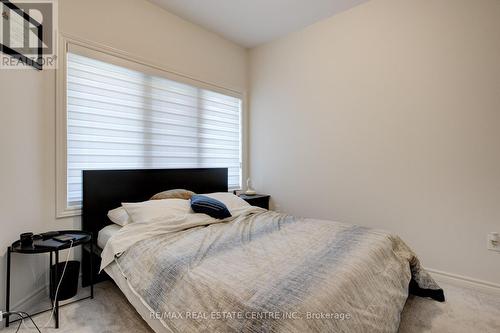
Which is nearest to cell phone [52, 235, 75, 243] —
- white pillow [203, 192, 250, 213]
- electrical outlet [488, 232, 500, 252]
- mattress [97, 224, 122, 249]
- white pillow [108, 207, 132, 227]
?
mattress [97, 224, 122, 249]

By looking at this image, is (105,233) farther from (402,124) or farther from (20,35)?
(402,124)

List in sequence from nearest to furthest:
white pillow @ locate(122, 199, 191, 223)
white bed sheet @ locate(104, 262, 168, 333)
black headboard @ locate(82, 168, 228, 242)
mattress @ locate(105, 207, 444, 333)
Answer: mattress @ locate(105, 207, 444, 333) < white bed sheet @ locate(104, 262, 168, 333) < white pillow @ locate(122, 199, 191, 223) < black headboard @ locate(82, 168, 228, 242)

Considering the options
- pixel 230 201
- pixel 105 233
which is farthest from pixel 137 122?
pixel 230 201

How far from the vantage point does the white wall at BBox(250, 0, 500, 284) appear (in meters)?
2.17

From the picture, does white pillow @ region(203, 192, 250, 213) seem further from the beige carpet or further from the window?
the beige carpet

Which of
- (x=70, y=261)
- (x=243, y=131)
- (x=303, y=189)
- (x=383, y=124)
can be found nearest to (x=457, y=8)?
(x=383, y=124)

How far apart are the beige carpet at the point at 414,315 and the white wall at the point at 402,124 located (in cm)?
39

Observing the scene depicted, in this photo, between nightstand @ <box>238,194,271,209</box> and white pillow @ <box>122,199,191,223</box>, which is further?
nightstand @ <box>238,194,271,209</box>

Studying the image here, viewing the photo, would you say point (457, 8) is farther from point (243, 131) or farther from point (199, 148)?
point (199, 148)

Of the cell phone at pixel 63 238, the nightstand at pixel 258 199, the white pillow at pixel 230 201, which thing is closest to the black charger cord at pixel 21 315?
the cell phone at pixel 63 238

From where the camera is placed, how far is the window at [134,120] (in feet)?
7.54

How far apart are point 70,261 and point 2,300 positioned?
0.46 metres

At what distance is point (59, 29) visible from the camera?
2.14 meters

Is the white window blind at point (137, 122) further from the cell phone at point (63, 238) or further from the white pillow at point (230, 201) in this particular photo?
the white pillow at point (230, 201)
